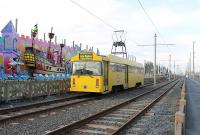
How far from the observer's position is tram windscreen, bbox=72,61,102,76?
21797mm

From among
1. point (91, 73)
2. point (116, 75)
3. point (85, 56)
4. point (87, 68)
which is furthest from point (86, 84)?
point (116, 75)

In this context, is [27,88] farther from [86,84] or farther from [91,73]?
[91,73]

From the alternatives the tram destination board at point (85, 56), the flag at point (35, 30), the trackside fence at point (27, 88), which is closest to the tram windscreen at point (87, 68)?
the tram destination board at point (85, 56)

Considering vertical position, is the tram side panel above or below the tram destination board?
below

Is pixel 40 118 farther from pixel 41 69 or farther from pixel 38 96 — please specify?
pixel 41 69

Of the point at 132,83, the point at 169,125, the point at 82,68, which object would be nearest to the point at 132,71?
the point at 132,83

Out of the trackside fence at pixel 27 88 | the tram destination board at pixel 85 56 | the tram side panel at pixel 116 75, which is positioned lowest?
the trackside fence at pixel 27 88

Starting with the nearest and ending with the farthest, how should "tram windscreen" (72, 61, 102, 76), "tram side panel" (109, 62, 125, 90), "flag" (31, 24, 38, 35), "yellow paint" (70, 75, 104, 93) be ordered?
"yellow paint" (70, 75, 104, 93) → "tram windscreen" (72, 61, 102, 76) → "tram side panel" (109, 62, 125, 90) → "flag" (31, 24, 38, 35)

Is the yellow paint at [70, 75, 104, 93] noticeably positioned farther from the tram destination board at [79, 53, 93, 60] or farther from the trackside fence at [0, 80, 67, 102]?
the trackside fence at [0, 80, 67, 102]

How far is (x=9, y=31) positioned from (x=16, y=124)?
20817mm

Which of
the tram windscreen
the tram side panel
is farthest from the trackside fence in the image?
the tram side panel

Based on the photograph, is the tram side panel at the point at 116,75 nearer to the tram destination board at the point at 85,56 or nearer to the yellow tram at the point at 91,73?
the yellow tram at the point at 91,73

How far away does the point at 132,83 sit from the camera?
3278cm

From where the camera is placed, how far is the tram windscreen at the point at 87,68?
2180 centimetres
